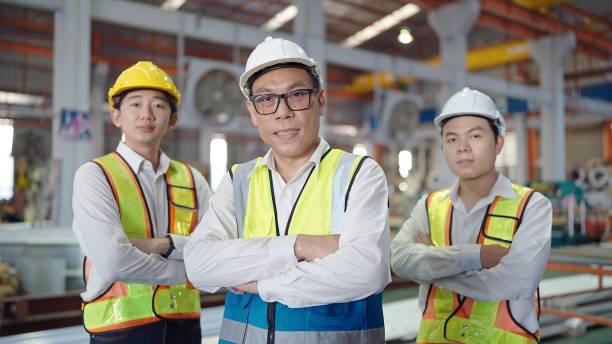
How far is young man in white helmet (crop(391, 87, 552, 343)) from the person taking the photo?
6.57 feet

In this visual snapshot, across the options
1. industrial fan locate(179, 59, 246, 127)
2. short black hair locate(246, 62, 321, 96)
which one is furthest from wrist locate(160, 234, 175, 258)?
industrial fan locate(179, 59, 246, 127)

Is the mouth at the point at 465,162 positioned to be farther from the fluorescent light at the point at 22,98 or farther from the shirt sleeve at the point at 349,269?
the fluorescent light at the point at 22,98

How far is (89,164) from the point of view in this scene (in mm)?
2086

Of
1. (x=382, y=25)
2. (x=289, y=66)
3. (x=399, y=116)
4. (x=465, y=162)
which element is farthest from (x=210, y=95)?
(x=382, y=25)

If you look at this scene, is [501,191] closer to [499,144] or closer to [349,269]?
[499,144]

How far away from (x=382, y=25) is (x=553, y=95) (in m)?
6.37

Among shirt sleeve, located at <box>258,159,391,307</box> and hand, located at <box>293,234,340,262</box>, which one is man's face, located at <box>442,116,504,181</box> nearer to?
shirt sleeve, located at <box>258,159,391,307</box>

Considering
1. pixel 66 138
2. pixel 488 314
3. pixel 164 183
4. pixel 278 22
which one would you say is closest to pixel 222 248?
pixel 164 183

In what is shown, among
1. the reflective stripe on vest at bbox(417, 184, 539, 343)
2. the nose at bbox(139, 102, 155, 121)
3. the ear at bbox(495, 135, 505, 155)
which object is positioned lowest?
the reflective stripe on vest at bbox(417, 184, 539, 343)

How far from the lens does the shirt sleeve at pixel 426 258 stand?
2.04 meters

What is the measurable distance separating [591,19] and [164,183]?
43.2 ft

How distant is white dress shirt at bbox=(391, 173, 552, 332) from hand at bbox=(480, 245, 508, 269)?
0.07 ft

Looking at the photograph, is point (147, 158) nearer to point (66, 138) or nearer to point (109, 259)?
point (109, 259)

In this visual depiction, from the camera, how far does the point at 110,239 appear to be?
1.92 meters
